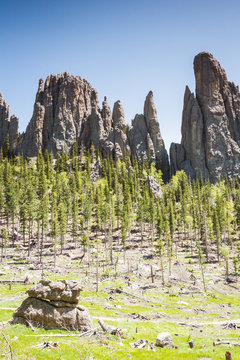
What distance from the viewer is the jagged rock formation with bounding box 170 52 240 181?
176 metres

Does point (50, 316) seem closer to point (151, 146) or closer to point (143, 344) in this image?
point (143, 344)

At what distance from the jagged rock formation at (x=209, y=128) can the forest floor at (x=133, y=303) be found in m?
90.4

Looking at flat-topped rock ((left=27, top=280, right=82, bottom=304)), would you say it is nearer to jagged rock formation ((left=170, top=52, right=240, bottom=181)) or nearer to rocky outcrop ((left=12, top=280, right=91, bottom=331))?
rocky outcrop ((left=12, top=280, right=91, bottom=331))

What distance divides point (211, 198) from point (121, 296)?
10277 centimetres

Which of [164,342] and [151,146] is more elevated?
[151,146]

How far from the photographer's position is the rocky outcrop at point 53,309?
77.6 feet

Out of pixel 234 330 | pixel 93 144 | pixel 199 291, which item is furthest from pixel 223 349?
pixel 93 144

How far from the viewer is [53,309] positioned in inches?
955

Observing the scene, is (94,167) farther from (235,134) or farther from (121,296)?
(121,296)

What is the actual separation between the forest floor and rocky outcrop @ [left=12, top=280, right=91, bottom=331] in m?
0.98

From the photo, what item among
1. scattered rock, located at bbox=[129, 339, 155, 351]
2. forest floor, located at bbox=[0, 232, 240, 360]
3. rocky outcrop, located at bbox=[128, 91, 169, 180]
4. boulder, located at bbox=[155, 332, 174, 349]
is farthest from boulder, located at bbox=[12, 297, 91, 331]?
rocky outcrop, located at bbox=[128, 91, 169, 180]

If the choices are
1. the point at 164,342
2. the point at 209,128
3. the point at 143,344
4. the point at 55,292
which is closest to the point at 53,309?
the point at 55,292

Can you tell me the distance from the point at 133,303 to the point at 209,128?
158 m

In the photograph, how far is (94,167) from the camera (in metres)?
172
